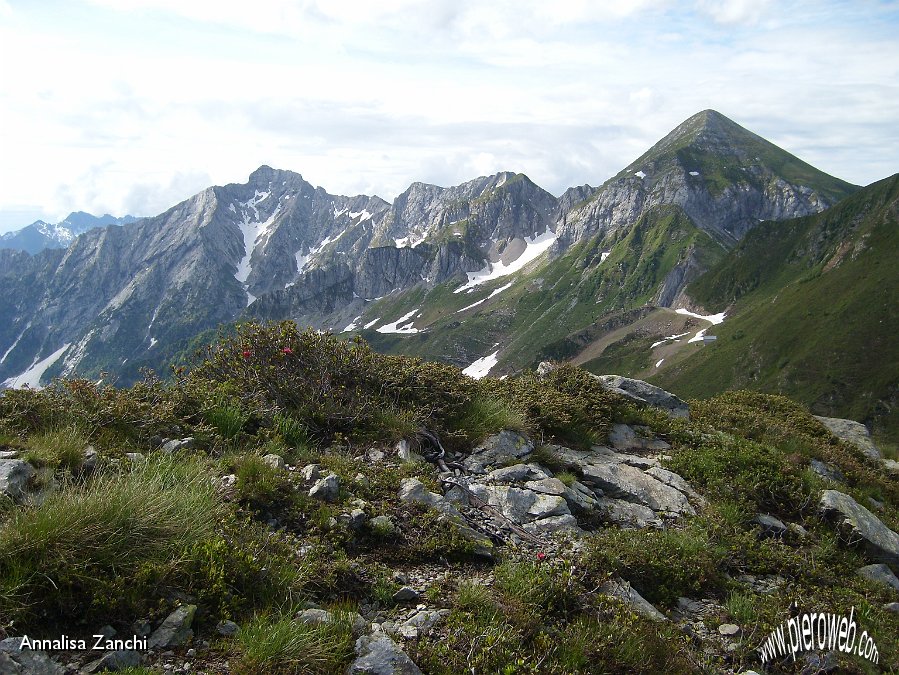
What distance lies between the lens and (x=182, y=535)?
4.97 meters

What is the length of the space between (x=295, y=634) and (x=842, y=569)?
8.85m

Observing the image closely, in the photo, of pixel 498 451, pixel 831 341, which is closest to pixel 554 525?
pixel 498 451

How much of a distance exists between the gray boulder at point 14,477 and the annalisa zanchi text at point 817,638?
8.27 meters

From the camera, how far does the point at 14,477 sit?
210 inches

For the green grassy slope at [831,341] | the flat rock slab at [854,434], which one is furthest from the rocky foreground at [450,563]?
the green grassy slope at [831,341]

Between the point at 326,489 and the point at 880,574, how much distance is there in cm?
939

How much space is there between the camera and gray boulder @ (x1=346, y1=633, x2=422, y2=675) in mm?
4203

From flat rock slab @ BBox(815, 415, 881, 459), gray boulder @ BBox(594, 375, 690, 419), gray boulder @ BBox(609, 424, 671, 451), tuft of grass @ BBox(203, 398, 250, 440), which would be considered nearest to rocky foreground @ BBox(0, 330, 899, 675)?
tuft of grass @ BBox(203, 398, 250, 440)

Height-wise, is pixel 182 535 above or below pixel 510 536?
above

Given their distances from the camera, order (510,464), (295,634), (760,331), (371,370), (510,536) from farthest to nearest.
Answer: (760,331), (371,370), (510,464), (510,536), (295,634)

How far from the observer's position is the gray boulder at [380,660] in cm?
420

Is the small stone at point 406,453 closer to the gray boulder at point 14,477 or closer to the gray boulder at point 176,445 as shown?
the gray boulder at point 176,445

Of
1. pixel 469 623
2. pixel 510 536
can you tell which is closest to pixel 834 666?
pixel 510 536

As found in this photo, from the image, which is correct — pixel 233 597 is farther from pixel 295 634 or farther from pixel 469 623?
pixel 469 623
